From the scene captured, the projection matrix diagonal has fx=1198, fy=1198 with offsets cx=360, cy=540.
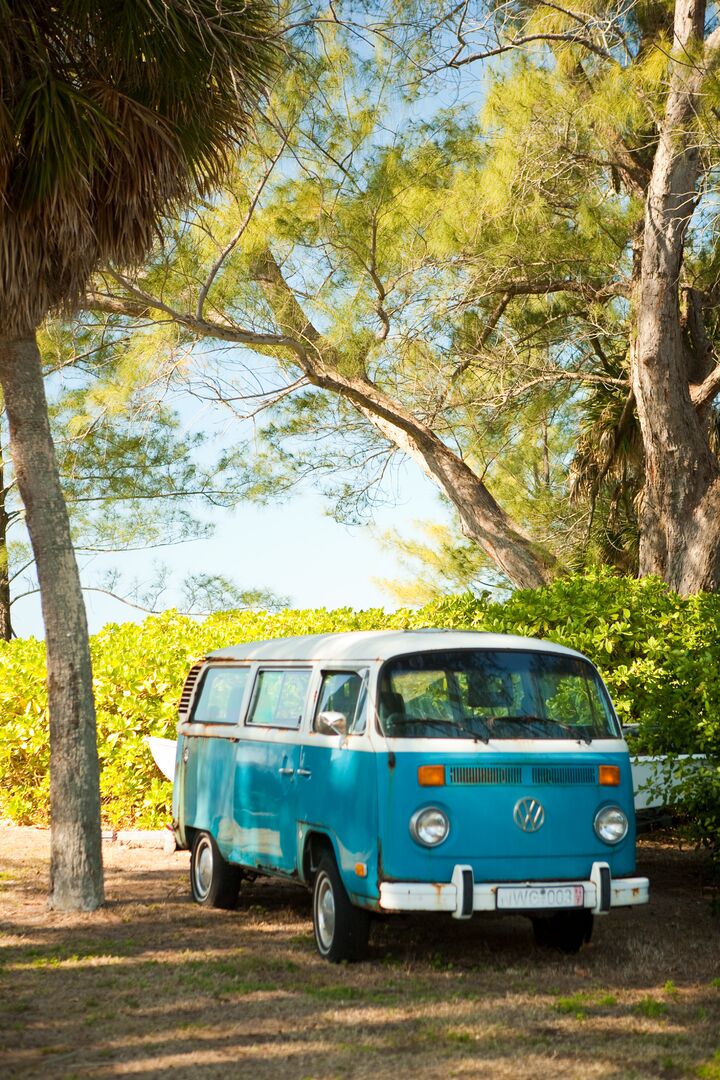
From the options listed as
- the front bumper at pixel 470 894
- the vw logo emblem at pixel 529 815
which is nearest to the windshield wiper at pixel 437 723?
the vw logo emblem at pixel 529 815

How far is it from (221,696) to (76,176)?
398cm

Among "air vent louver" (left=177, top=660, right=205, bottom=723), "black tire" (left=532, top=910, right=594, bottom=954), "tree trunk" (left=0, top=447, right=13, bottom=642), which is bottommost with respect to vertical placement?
"black tire" (left=532, top=910, right=594, bottom=954)

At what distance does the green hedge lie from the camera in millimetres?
9562

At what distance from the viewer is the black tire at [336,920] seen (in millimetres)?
6867

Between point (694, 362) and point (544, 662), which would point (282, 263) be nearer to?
point (694, 362)

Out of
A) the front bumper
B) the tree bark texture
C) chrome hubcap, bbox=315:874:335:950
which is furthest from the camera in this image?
the tree bark texture

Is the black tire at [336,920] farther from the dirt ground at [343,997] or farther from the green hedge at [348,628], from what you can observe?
the green hedge at [348,628]

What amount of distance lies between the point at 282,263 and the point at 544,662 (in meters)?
9.46

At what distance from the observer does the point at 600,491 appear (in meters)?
20.7

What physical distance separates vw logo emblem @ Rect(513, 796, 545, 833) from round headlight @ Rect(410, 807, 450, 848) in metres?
0.42

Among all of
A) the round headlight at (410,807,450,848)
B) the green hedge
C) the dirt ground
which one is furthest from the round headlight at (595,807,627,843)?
the green hedge

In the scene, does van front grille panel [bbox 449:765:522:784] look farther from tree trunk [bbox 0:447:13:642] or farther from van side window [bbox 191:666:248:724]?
tree trunk [bbox 0:447:13:642]

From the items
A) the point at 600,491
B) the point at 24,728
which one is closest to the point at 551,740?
the point at 24,728

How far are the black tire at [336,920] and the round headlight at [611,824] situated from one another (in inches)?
56.8
